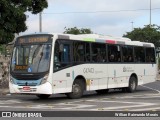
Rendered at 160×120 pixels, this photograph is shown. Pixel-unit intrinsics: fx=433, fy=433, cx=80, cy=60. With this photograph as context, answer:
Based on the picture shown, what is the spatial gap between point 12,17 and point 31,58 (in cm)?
724

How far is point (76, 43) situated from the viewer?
1959 centimetres

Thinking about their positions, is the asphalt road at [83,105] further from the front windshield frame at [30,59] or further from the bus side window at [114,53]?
the bus side window at [114,53]

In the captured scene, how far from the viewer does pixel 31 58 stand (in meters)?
18.2

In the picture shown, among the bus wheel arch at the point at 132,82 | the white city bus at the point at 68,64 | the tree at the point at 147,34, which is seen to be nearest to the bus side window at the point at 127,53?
the white city bus at the point at 68,64

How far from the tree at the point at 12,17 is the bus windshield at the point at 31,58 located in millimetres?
5565

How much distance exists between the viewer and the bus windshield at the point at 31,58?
58.7 ft

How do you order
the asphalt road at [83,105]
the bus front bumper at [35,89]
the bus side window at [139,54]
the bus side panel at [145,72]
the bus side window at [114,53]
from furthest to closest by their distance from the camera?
1. the bus side panel at [145,72]
2. the bus side window at [139,54]
3. the bus side window at [114,53]
4. the bus front bumper at [35,89]
5. the asphalt road at [83,105]

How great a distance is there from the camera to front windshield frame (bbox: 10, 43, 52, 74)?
58.6 ft

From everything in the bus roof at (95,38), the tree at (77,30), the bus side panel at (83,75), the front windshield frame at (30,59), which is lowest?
the bus side panel at (83,75)

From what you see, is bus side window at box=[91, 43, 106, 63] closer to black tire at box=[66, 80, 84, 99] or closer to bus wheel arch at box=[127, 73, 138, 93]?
black tire at box=[66, 80, 84, 99]

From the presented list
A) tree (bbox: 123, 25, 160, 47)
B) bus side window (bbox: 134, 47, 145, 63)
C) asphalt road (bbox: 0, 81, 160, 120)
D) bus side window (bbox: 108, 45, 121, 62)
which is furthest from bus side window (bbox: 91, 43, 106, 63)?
tree (bbox: 123, 25, 160, 47)

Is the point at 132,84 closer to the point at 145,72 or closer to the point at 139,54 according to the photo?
the point at 145,72

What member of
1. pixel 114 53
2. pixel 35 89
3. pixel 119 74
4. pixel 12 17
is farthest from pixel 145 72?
pixel 35 89

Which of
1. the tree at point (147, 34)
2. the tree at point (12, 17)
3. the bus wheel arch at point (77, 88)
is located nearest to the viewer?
the bus wheel arch at point (77, 88)
